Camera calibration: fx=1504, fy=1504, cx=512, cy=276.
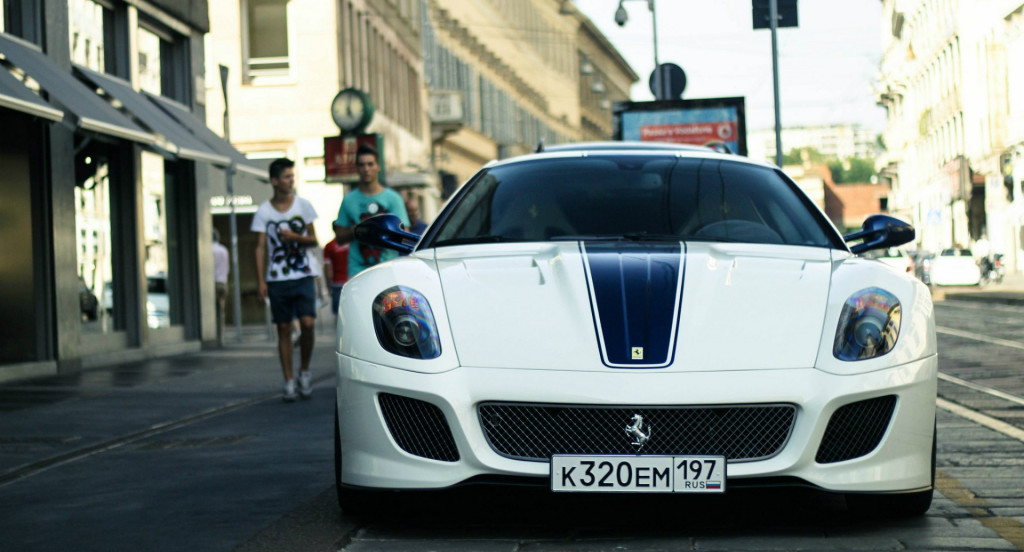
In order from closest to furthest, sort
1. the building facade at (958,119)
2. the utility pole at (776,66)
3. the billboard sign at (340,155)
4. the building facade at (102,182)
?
1. the building facade at (102,182)
2. the utility pole at (776,66)
3. the billboard sign at (340,155)
4. the building facade at (958,119)

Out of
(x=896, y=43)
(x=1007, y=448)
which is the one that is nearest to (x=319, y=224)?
(x=1007, y=448)

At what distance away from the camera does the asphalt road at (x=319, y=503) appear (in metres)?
4.83

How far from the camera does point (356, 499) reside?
16.7ft

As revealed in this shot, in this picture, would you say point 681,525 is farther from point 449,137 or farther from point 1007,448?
point 449,137

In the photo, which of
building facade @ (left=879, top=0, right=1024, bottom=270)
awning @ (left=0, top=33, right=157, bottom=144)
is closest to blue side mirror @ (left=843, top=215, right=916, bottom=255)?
awning @ (left=0, top=33, right=157, bottom=144)

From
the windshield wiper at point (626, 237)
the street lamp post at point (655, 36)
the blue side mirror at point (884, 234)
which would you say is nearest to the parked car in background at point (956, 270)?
the street lamp post at point (655, 36)

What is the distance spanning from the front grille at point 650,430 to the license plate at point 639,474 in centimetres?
3

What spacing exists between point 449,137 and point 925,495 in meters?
46.4

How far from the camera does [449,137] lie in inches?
2005

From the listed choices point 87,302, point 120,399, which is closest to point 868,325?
point 120,399

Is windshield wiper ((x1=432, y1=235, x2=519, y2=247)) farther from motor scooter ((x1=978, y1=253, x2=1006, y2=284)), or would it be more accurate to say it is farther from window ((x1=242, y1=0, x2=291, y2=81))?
motor scooter ((x1=978, y1=253, x2=1006, y2=284))

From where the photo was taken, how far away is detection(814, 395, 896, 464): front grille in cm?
468

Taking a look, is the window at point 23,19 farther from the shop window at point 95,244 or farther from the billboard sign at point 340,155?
the billboard sign at point 340,155

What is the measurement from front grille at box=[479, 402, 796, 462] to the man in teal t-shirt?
5.69 m
